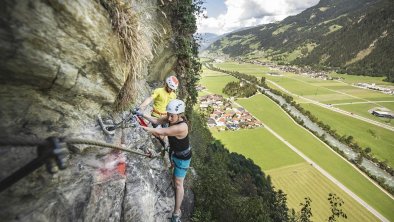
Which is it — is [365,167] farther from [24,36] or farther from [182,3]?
[24,36]

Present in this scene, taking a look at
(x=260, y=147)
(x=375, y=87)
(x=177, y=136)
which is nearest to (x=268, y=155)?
(x=260, y=147)

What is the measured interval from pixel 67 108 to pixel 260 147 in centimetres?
6737

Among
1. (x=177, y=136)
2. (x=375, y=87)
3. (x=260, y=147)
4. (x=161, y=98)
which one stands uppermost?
(x=161, y=98)

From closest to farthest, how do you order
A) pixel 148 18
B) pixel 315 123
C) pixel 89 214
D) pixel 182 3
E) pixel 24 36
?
pixel 24 36
pixel 89 214
pixel 148 18
pixel 182 3
pixel 315 123

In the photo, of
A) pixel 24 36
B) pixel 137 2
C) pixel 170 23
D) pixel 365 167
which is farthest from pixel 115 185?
pixel 365 167

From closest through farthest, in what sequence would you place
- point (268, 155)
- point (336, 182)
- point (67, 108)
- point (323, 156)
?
1. point (67, 108)
2. point (336, 182)
3. point (268, 155)
4. point (323, 156)

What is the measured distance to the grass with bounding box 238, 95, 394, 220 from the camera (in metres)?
52.8

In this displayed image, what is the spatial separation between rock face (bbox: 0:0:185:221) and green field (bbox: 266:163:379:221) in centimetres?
4260

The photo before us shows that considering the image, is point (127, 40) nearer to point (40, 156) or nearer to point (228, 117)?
point (40, 156)

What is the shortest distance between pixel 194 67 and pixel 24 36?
42.9 ft

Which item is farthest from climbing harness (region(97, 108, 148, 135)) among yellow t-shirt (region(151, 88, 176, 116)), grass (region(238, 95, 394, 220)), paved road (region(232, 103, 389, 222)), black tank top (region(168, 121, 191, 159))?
grass (region(238, 95, 394, 220))

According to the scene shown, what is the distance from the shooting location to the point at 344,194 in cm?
5219

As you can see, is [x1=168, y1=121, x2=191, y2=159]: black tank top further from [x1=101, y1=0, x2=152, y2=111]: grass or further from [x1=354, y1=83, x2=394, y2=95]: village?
[x1=354, y1=83, x2=394, y2=95]: village

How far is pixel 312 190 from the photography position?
2041 inches
